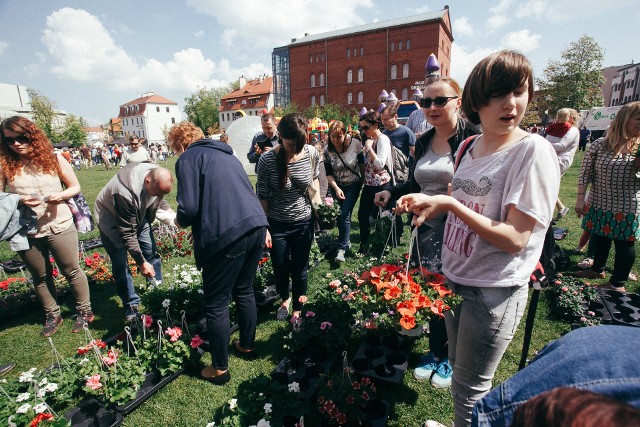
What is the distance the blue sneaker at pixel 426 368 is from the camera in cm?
279

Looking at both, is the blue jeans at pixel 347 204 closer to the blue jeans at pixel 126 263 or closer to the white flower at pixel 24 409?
the blue jeans at pixel 126 263

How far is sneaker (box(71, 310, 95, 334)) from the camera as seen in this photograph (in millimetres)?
3785

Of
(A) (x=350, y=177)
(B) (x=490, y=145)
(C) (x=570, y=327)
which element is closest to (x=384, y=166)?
(A) (x=350, y=177)

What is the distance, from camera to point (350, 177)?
16.9 feet

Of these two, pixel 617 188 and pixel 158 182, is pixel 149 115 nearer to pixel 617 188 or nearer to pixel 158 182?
pixel 158 182

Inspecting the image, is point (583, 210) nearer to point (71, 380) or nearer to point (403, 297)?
point (403, 297)

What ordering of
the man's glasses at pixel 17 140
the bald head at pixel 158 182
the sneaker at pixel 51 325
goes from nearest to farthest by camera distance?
the bald head at pixel 158 182, the man's glasses at pixel 17 140, the sneaker at pixel 51 325

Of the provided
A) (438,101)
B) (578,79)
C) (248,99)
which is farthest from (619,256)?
(248,99)

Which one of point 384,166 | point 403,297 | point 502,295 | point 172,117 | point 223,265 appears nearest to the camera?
point 502,295

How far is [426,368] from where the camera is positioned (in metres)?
2.81

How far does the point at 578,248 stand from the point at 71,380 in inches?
263

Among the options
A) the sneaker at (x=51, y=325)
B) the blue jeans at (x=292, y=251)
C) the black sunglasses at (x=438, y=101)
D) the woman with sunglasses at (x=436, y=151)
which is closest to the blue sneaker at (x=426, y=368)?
the woman with sunglasses at (x=436, y=151)

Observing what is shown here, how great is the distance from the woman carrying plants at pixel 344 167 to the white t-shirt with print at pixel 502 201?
3.32 m

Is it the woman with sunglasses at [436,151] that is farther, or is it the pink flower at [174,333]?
the pink flower at [174,333]
